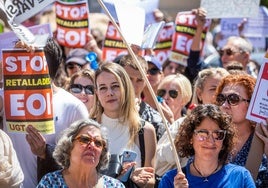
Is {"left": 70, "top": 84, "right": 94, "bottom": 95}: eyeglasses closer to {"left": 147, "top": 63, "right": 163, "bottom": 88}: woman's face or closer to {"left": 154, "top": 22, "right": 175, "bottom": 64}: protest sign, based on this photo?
{"left": 147, "top": 63, "right": 163, "bottom": 88}: woman's face

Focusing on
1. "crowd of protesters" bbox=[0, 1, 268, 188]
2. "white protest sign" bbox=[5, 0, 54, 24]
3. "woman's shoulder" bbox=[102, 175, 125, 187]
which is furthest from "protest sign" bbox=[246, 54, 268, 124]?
"white protest sign" bbox=[5, 0, 54, 24]

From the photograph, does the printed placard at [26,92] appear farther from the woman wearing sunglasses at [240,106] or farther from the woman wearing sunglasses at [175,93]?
the woman wearing sunglasses at [175,93]

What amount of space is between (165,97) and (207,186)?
2.77m

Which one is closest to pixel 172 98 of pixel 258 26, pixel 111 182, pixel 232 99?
pixel 232 99

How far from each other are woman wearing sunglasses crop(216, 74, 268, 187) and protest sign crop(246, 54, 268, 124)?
187 millimetres

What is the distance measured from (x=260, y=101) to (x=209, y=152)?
70 centimetres

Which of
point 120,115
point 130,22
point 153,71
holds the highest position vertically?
point 130,22

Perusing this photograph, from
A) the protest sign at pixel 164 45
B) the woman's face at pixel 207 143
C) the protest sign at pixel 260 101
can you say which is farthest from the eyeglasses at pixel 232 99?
the protest sign at pixel 164 45

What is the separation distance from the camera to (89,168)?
20.1 ft

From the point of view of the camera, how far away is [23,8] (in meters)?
6.67

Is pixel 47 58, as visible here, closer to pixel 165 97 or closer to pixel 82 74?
pixel 82 74

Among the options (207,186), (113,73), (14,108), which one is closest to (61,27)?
(113,73)

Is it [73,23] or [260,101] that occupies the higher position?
[260,101]

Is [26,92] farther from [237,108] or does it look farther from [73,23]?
[73,23]
